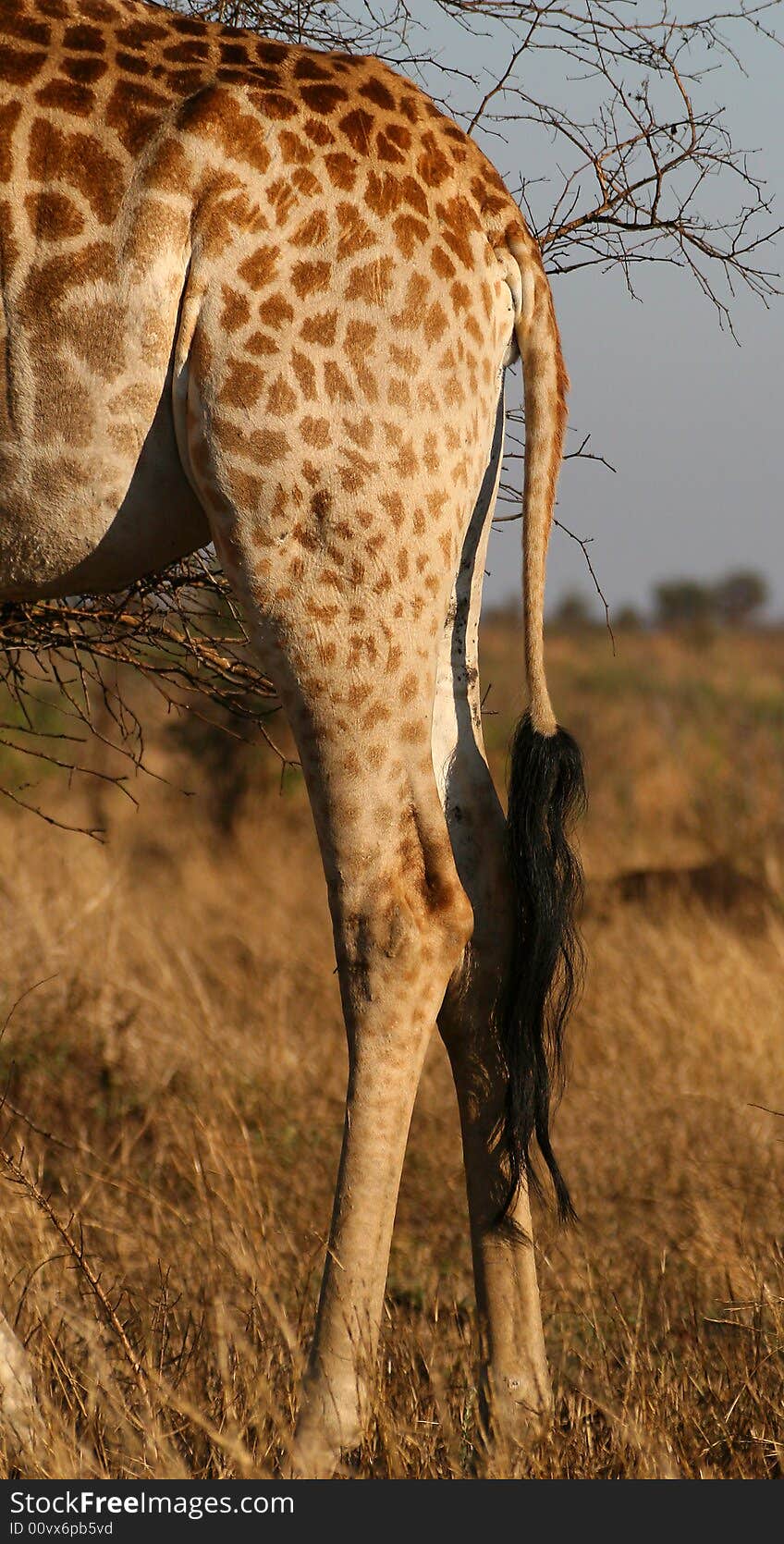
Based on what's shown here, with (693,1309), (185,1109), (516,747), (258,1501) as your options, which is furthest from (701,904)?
(258,1501)

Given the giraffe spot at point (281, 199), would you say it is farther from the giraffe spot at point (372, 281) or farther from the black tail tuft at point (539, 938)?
the black tail tuft at point (539, 938)

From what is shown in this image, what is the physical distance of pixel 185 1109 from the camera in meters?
4.57

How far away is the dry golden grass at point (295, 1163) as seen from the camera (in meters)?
2.57

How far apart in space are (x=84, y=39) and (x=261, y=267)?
0.55 meters

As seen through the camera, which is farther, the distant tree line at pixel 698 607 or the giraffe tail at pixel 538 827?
the distant tree line at pixel 698 607

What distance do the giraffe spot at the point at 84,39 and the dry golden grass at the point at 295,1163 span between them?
4.91 ft

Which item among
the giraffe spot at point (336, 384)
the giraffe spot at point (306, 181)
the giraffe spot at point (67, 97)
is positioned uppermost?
the giraffe spot at point (67, 97)

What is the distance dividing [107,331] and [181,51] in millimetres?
596

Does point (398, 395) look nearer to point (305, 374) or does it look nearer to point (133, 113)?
point (305, 374)

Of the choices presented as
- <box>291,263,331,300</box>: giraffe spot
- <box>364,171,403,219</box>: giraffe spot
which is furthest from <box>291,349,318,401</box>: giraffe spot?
<box>364,171,403,219</box>: giraffe spot

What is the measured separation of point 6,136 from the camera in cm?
246

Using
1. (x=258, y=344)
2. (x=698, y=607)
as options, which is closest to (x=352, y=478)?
(x=258, y=344)

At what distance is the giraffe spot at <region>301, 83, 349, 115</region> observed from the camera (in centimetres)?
263

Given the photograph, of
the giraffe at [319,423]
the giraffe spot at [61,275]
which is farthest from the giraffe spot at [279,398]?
the giraffe spot at [61,275]
